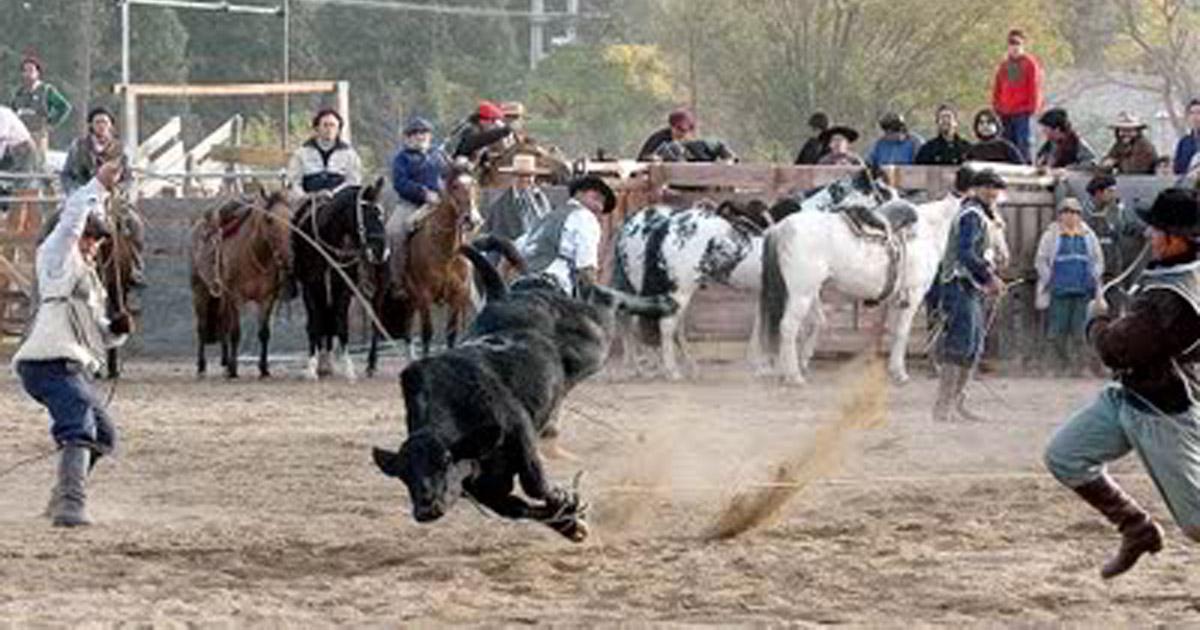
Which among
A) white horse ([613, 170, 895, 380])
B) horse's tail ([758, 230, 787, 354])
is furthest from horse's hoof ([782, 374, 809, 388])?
white horse ([613, 170, 895, 380])

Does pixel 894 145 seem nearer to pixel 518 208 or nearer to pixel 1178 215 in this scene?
pixel 518 208

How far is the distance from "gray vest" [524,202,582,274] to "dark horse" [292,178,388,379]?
477 cm

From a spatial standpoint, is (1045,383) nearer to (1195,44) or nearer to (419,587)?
(419,587)

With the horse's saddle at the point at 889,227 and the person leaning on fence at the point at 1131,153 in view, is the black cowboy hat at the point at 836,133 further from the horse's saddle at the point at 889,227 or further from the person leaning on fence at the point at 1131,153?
the horse's saddle at the point at 889,227

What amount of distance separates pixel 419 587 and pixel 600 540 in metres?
1.55

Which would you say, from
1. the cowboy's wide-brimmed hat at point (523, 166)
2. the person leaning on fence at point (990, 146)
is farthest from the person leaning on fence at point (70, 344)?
the person leaning on fence at point (990, 146)

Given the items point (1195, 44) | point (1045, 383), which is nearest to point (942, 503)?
point (1045, 383)

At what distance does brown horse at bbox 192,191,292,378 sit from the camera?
2453 cm

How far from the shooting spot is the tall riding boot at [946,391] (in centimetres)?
1952

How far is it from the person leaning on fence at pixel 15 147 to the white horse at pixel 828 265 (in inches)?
325

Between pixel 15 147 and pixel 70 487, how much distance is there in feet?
51.0

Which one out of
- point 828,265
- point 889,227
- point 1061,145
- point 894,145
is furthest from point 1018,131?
point 828,265

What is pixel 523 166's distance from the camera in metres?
22.0

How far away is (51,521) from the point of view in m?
13.4
